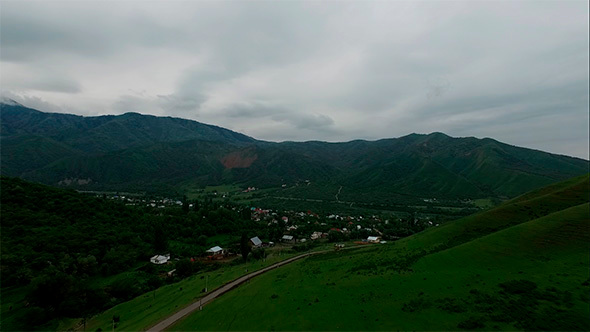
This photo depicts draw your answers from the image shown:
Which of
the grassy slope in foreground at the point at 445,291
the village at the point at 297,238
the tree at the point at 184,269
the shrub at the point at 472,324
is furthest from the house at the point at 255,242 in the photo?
the shrub at the point at 472,324

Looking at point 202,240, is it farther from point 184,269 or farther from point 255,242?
point 184,269

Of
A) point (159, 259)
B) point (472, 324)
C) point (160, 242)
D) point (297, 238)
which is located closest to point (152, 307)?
point (159, 259)

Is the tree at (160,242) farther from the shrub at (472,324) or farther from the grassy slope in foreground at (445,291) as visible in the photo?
the shrub at (472,324)

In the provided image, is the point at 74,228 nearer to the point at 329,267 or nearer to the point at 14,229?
the point at 14,229

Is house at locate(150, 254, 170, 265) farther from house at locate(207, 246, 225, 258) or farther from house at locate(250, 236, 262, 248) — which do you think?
house at locate(250, 236, 262, 248)

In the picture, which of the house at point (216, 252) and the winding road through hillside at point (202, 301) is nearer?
the winding road through hillside at point (202, 301)

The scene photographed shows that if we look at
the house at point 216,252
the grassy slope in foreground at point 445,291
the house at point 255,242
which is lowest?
the house at point 216,252

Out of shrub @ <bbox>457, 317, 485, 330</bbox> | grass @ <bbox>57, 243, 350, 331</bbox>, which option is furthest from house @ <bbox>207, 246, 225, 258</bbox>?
shrub @ <bbox>457, 317, 485, 330</bbox>

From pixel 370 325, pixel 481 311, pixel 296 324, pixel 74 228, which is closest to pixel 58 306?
pixel 74 228
